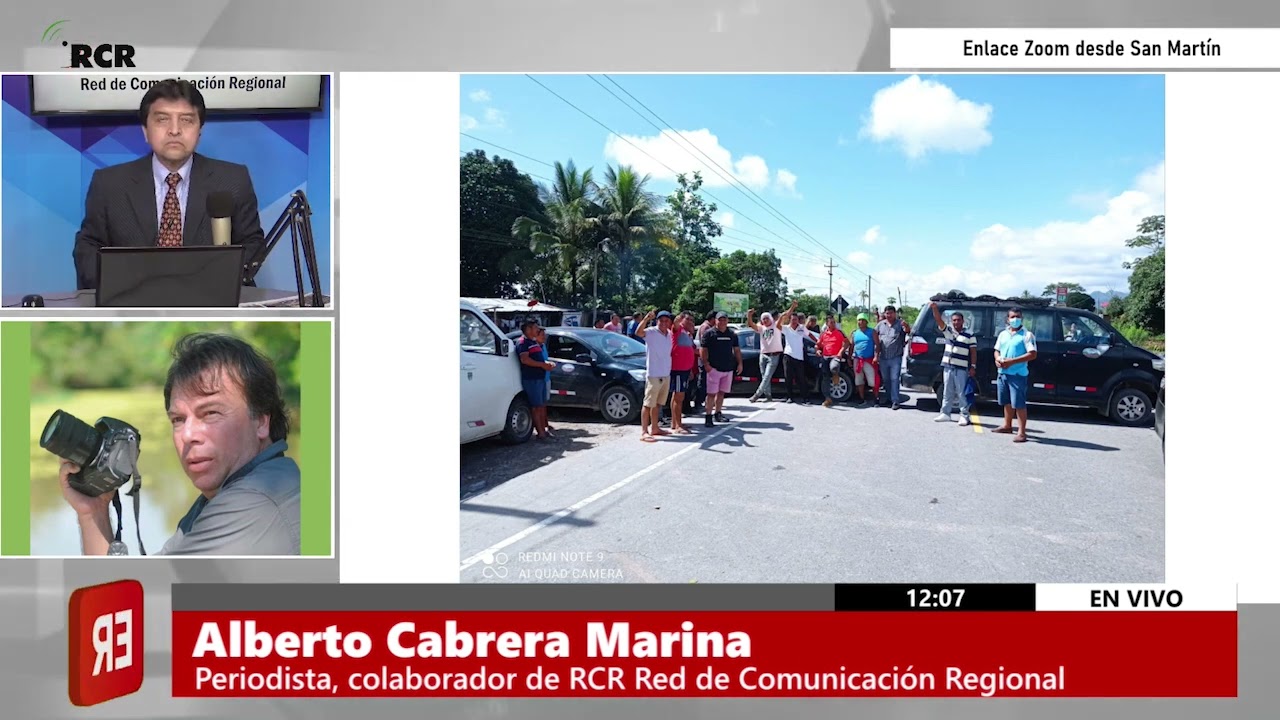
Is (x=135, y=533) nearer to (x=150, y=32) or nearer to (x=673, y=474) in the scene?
(x=150, y=32)

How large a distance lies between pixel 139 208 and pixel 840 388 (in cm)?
319

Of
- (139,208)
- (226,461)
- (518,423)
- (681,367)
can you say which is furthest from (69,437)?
(681,367)

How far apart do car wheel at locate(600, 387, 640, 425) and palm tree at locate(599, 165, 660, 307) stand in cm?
92

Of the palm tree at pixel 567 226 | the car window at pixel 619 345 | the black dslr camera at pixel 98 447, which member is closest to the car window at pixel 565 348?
the car window at pixel 619 345

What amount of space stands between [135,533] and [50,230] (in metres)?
1.16

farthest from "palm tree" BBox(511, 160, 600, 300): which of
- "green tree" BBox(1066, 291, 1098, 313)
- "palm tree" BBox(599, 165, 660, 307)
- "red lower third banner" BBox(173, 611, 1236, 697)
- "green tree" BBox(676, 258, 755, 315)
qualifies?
"green tree" BBox(1066, 291, 1098, 313)

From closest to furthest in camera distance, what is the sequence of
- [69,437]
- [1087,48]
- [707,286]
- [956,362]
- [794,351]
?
[1087,48] < [69,437] < [707,286] < [956,362] < [794,351]

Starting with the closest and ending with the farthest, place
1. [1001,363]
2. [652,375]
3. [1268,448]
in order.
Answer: [1268,448]
[1001,363]
[652,375]

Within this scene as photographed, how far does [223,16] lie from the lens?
2131mm

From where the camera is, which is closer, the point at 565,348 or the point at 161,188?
the point at 161,188

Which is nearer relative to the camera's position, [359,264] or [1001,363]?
[359,264]

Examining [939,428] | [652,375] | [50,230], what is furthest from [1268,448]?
[50,230]

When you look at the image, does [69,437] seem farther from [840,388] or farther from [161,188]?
[840,388]

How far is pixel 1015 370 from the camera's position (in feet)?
8.07
